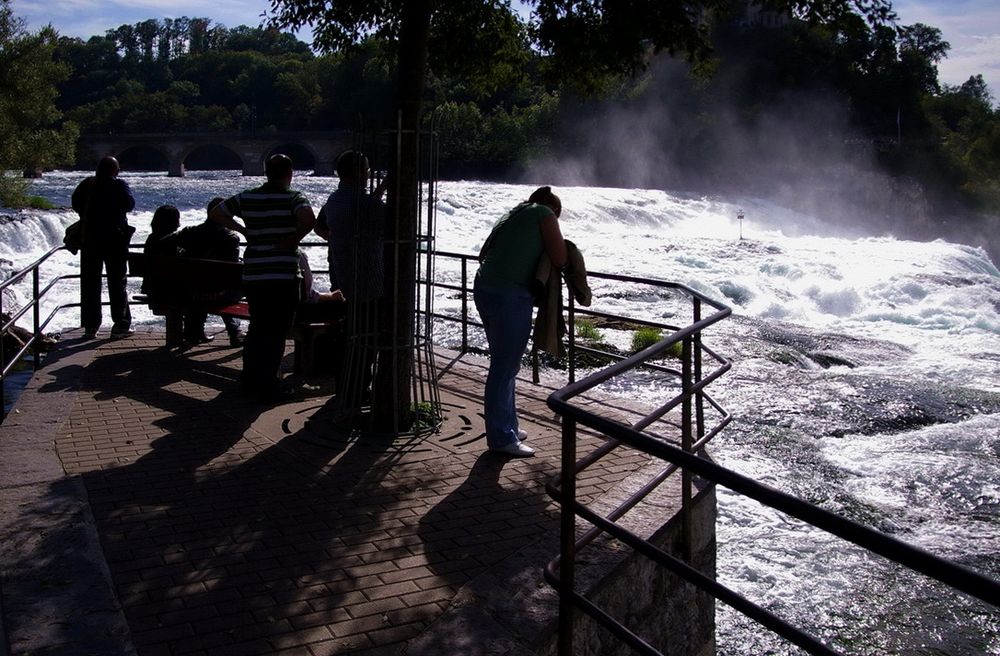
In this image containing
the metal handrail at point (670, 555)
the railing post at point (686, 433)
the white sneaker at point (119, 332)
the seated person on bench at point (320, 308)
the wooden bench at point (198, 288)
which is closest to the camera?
the metal handrail at point (670, 555)

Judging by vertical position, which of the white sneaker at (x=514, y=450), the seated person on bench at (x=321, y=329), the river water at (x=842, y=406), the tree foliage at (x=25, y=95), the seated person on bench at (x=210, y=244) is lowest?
the river water at (x=842, y=406)

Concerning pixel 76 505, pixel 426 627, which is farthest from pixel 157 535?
pixel 426 627

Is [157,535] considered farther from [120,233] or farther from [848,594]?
[120,233]

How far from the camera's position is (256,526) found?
16.6 feet

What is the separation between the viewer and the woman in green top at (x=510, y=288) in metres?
6.07

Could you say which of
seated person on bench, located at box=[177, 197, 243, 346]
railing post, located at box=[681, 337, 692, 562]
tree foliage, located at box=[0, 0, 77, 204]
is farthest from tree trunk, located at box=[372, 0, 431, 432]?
tree foliage, located at box=[0, 0, 77, 204]

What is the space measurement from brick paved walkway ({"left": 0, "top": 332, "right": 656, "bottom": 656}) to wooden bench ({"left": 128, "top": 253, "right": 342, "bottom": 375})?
0.62 meters

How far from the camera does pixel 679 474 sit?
593 centimetres

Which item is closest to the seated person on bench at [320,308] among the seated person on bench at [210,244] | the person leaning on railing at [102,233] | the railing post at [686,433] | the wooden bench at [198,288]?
the wooden bench at [198,288]

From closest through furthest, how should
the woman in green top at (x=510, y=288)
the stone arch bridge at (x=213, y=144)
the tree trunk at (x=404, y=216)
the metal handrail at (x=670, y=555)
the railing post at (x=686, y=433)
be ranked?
the metal handrail at (x=670, y=555)
the railing post at (x=686, y=433)
the woman in green top at (x=510, y=288)
the tree trunk at (x=404, y=216)
the stone arch bridge at (x=213, y=144)

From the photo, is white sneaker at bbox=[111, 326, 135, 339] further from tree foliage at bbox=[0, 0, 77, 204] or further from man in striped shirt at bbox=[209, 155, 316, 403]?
tree foliage at bbox=[0, 0, 77, 204]

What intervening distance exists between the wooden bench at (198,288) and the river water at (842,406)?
144 inches

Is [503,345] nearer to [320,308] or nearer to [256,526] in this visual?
[256,526]

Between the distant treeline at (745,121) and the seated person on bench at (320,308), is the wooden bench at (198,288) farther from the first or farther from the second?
the distant treeline at (745,121)
